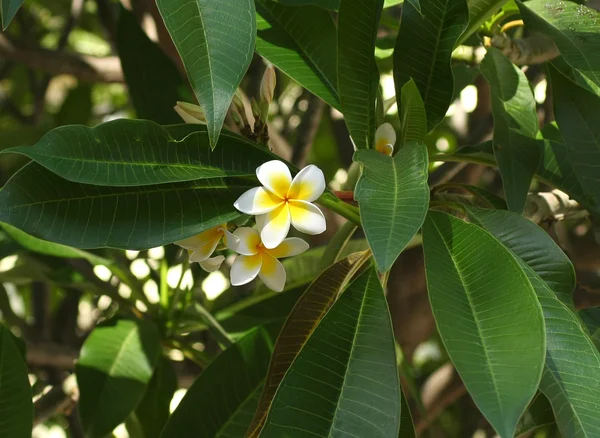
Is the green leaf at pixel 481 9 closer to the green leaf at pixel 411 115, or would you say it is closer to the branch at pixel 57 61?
the green leaf at pixel 411 115

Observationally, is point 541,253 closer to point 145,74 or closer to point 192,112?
point 192,112

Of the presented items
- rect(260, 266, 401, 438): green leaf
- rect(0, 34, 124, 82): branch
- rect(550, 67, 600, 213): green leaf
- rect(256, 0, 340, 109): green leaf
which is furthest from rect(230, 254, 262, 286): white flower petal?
rect(0, 34, 124, 82): branch

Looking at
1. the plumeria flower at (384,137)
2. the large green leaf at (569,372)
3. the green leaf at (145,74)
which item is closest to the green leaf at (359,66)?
the plumeria flower at (384,137)

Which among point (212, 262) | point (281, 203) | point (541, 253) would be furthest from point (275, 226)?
point (541, 253)

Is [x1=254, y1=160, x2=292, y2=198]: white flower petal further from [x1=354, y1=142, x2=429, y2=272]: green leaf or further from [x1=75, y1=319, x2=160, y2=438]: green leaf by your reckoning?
[x1=75, y1=319, x2=160, y2=438]: green leaf

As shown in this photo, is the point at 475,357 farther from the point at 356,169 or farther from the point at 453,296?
the point at 356,169
